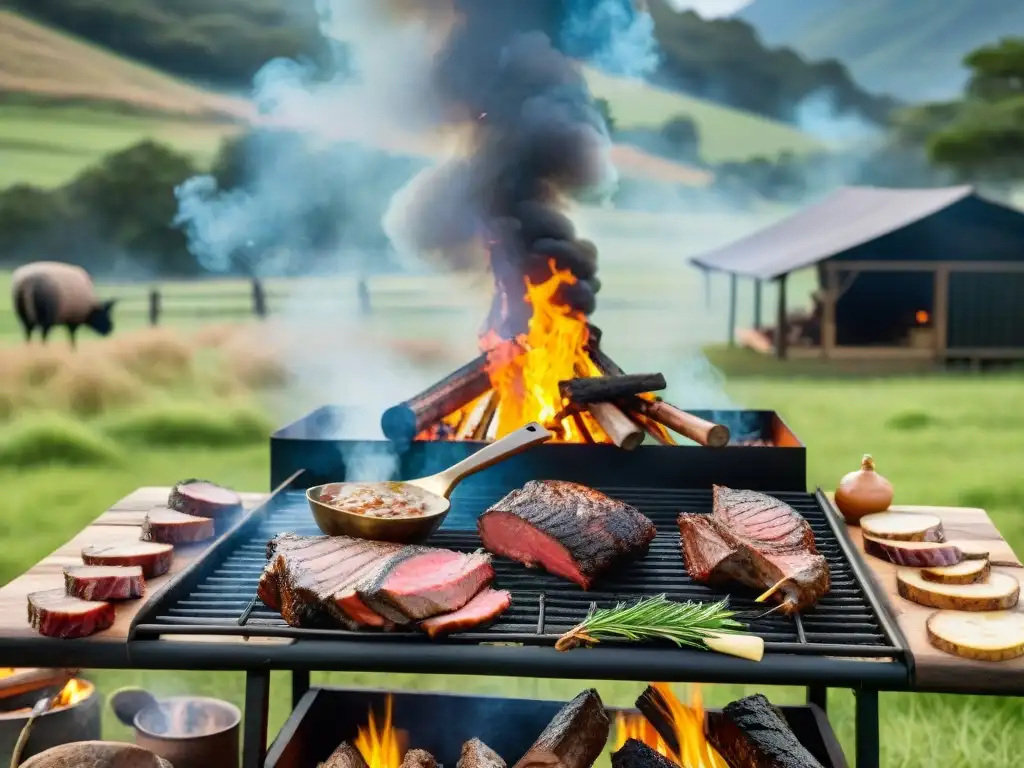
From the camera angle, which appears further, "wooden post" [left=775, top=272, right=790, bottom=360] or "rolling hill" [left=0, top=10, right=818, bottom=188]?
"rolling hill" [left=0, top=10, right=818, bottom=188]

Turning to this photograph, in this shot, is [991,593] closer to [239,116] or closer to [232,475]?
[232,475]

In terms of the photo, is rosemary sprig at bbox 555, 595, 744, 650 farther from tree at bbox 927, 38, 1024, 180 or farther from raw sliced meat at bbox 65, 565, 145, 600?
tree at bbox 927, 38, 1024, 180

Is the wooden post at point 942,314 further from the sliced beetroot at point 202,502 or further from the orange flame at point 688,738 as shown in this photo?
the sliced beetroot at point 202,502

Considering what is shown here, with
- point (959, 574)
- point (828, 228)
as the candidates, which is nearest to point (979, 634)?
point (959, 574)

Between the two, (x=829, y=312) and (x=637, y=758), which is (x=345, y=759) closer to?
(x=637, y=758)

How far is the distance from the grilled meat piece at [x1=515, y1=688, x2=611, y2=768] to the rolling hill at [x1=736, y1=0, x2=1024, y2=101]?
14.0 meters

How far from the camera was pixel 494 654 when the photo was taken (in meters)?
2.44

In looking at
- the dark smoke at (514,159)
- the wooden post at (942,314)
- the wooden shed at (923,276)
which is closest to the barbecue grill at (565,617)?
the dark smoke at (514,159)

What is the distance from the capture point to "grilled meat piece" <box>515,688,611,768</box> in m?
2.96

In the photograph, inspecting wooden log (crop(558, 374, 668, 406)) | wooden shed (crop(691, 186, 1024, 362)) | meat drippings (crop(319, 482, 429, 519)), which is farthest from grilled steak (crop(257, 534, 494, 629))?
wooden shed (crop(691, 186, 1024, 362))

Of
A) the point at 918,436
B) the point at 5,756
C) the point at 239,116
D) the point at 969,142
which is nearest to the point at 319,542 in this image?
the point at 5,756

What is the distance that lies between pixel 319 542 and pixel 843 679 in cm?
149

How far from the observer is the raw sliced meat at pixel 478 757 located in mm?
3018

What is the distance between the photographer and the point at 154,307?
41.8ft
